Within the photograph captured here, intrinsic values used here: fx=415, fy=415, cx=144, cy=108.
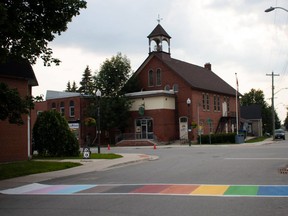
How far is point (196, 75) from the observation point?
62.4 metres

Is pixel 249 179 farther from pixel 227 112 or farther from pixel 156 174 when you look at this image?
pixel 227 112

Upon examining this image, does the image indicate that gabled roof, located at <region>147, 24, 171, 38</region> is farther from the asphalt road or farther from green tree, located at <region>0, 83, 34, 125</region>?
the asphalt road

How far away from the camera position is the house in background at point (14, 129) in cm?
2369

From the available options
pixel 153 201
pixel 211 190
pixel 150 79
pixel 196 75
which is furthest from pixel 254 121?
pixel 153 201

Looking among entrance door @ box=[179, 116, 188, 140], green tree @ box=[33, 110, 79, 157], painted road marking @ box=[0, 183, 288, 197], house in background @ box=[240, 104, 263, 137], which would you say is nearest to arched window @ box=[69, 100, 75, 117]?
entrance door @ box=[179, 116, 188, 140]

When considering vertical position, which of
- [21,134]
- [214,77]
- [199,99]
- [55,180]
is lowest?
[55,180]

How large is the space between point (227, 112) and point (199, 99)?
11077 mm

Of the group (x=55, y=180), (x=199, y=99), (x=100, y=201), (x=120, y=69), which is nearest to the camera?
(x=100, y=201)

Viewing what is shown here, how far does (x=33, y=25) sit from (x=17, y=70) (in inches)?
357

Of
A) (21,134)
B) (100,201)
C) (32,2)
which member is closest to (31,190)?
(100,201)

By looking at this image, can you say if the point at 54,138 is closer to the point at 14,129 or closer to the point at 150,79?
the point at 14,129

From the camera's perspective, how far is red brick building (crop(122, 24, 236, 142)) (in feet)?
176

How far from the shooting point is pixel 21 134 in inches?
982

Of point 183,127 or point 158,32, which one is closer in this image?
point 183,127
